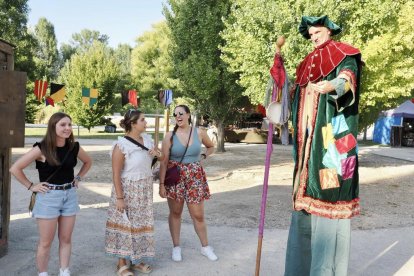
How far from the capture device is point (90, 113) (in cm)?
2717

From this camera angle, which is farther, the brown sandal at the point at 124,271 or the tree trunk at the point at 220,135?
the tree trunk at the point at 220,135

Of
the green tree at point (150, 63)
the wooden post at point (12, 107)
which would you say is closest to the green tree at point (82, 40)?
the green tree at point (150, 63)

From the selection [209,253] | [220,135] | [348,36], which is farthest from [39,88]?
[209,253]

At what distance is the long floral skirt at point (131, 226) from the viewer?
3.79 metres

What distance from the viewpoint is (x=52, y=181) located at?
350 cm

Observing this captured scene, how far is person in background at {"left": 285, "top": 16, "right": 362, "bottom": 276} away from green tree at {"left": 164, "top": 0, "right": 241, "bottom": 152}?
11.9 metres

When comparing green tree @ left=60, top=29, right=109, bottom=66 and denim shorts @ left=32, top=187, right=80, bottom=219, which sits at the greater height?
green tree @ left=60, top=29, right=109, bottom=66

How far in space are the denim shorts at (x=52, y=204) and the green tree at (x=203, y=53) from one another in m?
11.8

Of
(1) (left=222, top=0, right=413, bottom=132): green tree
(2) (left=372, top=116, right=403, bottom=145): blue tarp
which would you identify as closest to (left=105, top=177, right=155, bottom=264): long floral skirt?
(1) (left=222, top=0, right=413, bottom=132): green tree

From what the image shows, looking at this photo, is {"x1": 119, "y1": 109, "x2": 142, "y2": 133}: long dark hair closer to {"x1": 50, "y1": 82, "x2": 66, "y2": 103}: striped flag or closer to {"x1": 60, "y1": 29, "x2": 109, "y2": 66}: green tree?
{"x1": 50, "y1": 82, "x2": 66, "y2": 103}: striped flag

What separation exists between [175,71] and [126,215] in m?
13.2

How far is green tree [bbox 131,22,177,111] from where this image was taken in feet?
125

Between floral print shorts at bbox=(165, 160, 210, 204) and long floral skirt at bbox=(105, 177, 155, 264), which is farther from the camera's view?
floral print shorts at bbox=(165, 160, 210, 204)

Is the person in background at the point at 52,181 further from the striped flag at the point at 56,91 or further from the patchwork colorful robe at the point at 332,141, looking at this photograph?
the striped flag at the point at 56,91
